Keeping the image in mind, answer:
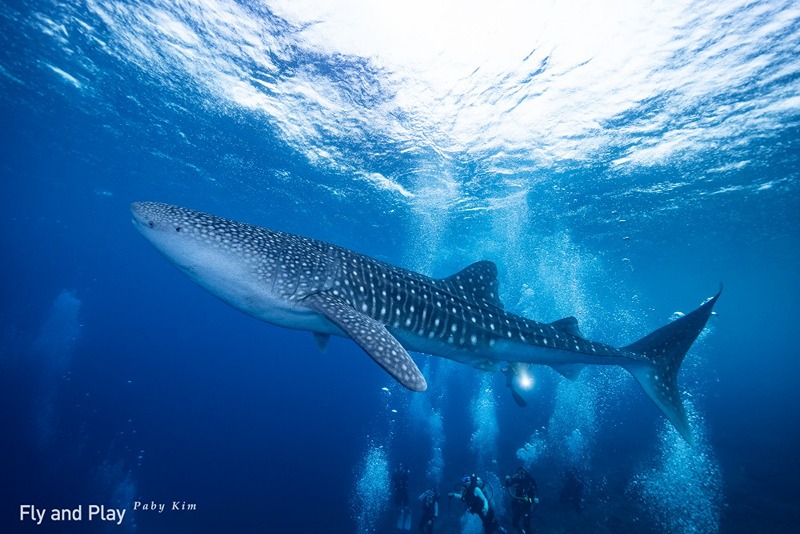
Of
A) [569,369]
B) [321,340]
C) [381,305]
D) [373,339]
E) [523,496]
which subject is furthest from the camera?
[523,496]

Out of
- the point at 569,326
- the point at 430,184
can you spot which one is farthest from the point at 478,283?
the point at 430,184

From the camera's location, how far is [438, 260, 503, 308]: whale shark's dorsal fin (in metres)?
6.69

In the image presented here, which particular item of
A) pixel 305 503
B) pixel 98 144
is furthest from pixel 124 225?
pixel 305 503

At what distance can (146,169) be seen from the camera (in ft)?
89.6

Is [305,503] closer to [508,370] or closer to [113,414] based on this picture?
[508,370]

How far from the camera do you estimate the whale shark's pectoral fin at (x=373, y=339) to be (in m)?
3.62

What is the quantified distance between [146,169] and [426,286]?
31.1 meters

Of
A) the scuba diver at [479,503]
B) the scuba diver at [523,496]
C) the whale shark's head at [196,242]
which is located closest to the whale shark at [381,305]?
the whale shark's head at [196,242]

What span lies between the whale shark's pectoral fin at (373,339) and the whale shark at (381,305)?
0.01 m

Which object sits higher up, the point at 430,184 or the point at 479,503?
the point at 430,184

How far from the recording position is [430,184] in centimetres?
1978

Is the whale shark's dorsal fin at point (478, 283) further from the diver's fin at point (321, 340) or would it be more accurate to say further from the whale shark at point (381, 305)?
the diver's fin at point (321, 340)

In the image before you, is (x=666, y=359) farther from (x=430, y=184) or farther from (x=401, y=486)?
(x=430, y=184)

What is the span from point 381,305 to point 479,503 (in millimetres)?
7313
